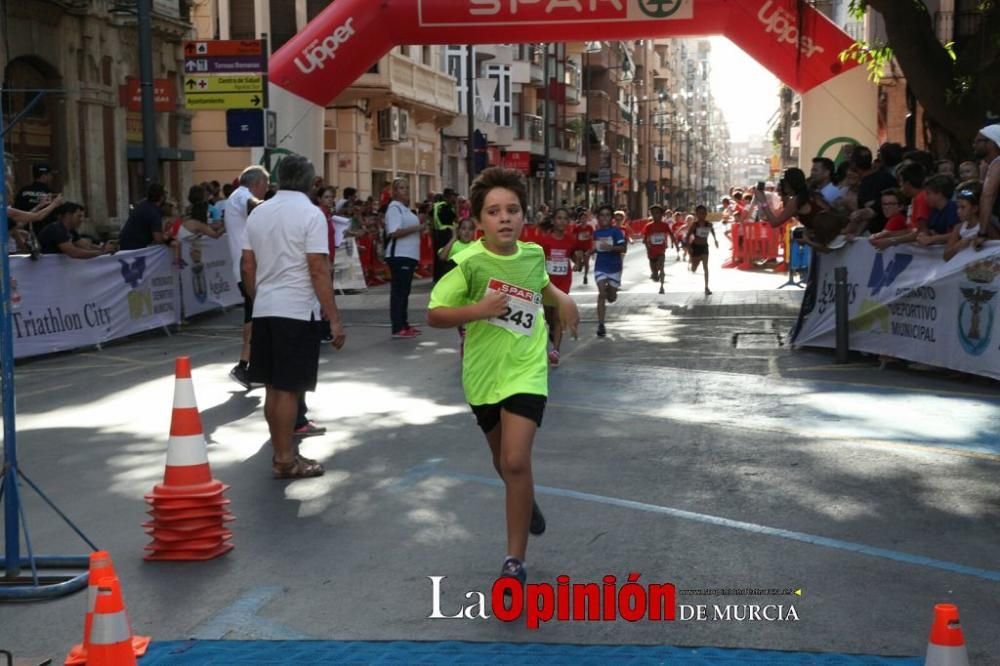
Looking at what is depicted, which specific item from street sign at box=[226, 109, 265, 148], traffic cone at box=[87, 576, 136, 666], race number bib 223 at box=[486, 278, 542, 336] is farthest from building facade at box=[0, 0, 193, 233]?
traffic cone at box=[87, 576, 136, 666]

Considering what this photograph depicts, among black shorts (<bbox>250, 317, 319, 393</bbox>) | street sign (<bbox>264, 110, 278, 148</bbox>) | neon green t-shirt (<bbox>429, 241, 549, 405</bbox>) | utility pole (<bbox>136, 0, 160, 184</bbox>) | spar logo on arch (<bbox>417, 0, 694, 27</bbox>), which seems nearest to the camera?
neon green t-shirt (<bbox>429, 241, 549, 405</bbox>)

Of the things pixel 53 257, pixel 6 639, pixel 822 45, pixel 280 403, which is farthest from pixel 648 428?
pixel 822 45

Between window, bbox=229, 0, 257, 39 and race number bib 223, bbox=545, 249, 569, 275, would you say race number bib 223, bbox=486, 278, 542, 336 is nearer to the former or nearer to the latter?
race number bib 223, bbox=545, 249, 569, 275

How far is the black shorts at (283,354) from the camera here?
784 centimetres

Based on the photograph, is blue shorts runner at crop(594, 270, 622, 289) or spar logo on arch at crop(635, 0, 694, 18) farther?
spar logo on arch at crop(635, 0, 694, 18)

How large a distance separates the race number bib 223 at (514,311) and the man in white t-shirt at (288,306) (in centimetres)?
234

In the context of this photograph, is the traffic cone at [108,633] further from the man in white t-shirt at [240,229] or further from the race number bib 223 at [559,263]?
the race number bib 223 at [559,263]

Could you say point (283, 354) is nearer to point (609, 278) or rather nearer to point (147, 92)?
point (609, 278)

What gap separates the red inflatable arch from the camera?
762 inches

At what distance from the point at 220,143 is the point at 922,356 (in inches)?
1125

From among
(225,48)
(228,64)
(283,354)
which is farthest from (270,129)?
(283,354)

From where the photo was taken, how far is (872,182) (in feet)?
47.8

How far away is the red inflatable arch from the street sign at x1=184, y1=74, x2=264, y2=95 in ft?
1.44

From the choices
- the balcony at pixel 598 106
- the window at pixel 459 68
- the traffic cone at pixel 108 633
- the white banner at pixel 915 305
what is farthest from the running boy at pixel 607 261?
the balcony at pixel 598 106
